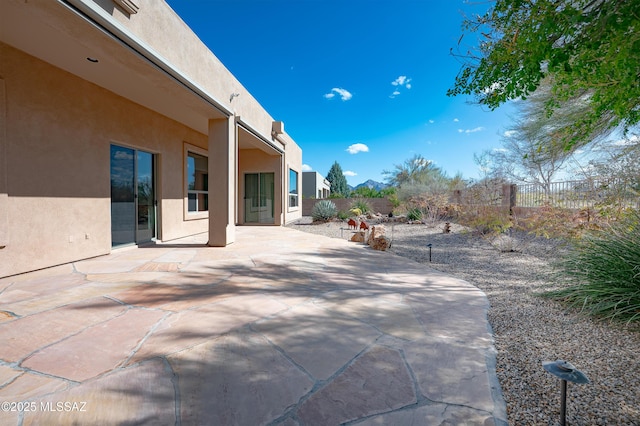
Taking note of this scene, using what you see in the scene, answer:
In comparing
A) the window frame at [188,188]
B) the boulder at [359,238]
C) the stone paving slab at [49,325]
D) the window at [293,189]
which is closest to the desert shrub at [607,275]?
the stone paving slab at [49,325]

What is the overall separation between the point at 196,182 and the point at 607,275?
32.0ft

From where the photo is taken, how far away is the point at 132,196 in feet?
23.2

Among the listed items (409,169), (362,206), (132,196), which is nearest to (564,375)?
(132,196)

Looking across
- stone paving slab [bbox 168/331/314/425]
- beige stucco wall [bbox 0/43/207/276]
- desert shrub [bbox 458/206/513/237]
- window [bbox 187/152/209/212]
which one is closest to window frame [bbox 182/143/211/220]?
window [bbox 187/152/209/212]

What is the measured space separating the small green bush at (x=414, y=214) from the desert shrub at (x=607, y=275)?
10553 mm

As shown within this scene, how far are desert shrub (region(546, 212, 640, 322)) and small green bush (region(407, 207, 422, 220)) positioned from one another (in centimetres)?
1055

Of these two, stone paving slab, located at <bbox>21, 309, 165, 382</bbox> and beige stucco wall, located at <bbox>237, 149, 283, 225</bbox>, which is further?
beige stucco wall, located at <bbox>237, 149, 283, 225</bbox>

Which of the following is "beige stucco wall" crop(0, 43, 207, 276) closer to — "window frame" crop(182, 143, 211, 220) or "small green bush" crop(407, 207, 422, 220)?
"window frame" crop(182, 143, 211, 220)

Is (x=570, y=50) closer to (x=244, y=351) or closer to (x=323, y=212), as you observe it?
(x=244, y=351)

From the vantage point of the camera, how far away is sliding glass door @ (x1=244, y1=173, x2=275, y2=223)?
13523 mm

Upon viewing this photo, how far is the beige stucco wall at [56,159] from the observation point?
4473 millimetres

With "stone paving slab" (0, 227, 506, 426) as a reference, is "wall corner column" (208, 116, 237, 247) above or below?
above

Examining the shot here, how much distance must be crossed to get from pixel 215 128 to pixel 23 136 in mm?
3544

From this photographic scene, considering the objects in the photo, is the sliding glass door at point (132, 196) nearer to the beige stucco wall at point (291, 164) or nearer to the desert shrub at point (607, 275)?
the beige stucco wall at point (291, 164)
